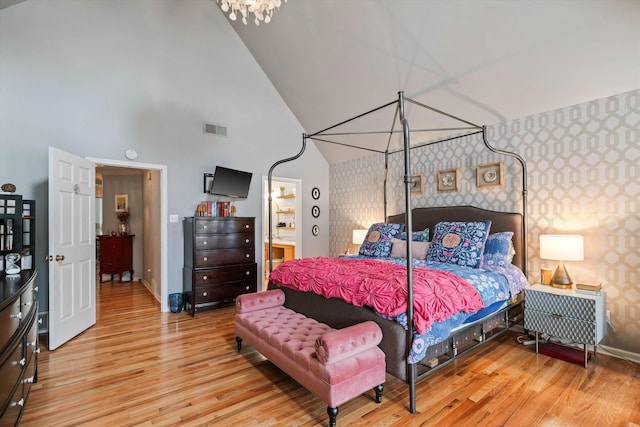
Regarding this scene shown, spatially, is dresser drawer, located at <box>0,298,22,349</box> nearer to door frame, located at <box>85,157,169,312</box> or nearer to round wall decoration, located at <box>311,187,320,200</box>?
door frame, located at <box>85,157,169,312</box>

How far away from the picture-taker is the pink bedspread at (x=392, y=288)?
83.9 inches

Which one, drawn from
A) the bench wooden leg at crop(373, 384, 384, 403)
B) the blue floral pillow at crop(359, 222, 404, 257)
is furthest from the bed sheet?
the blue floral pillow at crop(359, 222, 404, 257)

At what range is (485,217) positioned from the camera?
3803mm

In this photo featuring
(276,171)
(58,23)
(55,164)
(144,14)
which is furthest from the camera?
(276,171)

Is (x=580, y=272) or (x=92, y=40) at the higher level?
(x=92, y=40)

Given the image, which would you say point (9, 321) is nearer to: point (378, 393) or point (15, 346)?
point (15, 346)

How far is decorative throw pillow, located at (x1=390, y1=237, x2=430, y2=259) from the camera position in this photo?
12.5ft

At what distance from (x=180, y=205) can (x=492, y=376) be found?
413cm

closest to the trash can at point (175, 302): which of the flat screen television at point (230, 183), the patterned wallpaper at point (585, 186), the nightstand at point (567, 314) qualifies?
the flat screen television at point (230, 183)

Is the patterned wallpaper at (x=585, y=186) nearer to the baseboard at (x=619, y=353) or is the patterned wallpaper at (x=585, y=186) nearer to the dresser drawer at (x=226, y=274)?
the baseboard at (x=619, y=353)

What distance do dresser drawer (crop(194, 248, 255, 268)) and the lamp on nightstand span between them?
3588 millimetres

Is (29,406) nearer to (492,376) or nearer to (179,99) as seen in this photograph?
(492,376)

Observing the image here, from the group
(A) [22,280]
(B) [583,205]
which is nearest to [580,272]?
(B) [583,205]

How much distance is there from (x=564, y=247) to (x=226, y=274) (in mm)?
3896
